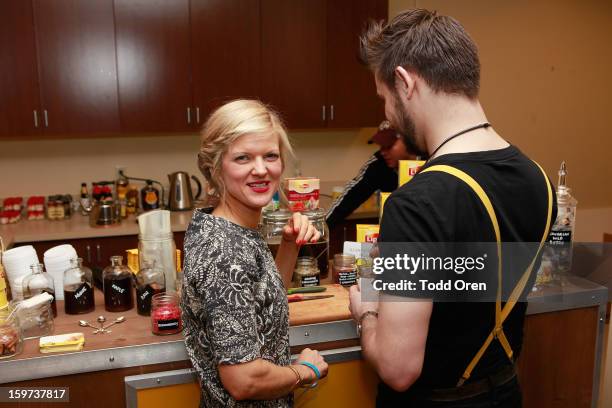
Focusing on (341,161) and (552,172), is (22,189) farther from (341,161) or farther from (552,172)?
(552,172)

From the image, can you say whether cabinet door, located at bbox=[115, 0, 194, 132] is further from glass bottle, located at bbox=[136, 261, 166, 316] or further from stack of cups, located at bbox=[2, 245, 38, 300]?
glass bottle, located at bbox=[136, 261, 166, 316]

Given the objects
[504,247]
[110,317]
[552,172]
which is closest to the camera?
[504,247]

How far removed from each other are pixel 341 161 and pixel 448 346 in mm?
3273

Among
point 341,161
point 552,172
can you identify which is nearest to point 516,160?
point 341,161

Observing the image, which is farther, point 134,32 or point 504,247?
point 134,32

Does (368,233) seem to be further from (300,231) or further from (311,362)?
(311,362)

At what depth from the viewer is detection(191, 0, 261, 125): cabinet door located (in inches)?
138

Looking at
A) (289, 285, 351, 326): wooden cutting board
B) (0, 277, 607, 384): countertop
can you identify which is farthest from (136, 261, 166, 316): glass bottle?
(289, 285, 351, 326): wooden cutting board

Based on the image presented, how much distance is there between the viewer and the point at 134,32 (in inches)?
133

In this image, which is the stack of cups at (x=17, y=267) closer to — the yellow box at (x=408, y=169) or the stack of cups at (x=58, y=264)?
the stack of cups at (x=58, y=264)

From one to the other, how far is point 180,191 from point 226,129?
257cm

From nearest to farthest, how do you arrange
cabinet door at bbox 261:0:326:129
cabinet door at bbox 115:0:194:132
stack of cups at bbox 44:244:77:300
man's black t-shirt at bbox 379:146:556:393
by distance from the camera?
man's black t-shirt at bbox 379:146:556:393, stack of cups at bbox 44:244:77:300, cabinet door at bbox 115:0:194:132, cabinet door at bbox 261:0:326:129

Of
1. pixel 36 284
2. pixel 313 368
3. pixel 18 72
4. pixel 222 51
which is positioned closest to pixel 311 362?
pixel 313 368

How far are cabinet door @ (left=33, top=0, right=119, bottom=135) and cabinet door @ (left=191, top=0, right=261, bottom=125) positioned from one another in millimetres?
497
